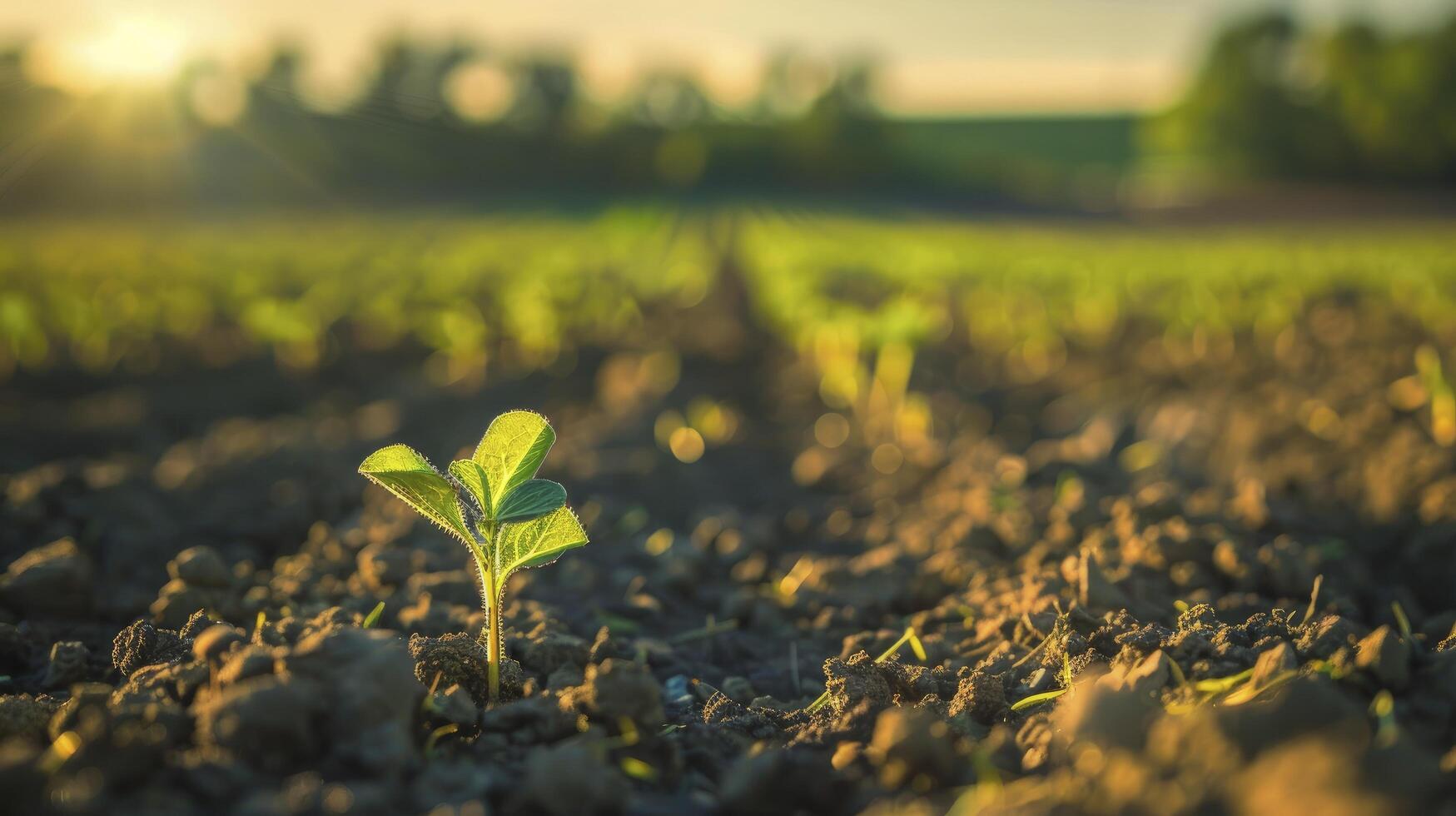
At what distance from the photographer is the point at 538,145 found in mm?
46156

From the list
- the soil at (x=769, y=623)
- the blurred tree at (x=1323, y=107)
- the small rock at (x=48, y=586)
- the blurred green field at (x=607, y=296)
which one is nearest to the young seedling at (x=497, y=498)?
the soil at (x=769, y=623)

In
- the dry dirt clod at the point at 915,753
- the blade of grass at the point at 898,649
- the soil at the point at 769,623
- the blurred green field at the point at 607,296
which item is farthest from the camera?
the blurred green field at the point at 607,296

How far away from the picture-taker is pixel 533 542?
1.53 m

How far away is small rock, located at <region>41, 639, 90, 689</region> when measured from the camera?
1715mm

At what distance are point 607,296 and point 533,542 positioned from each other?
5.89m

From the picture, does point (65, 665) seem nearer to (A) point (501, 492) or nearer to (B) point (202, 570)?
(B) point (202, 570)

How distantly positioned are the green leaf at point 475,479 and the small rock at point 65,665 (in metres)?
0.94

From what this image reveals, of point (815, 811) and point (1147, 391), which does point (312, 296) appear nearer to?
point (1147, 391)

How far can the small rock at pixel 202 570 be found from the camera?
6.58ft

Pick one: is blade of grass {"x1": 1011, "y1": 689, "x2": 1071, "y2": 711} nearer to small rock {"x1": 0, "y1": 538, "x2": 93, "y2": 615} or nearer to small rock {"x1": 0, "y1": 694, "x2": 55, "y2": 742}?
small rock {"x1": 0, "y1": 694, "x2": 55, "y2": 742}

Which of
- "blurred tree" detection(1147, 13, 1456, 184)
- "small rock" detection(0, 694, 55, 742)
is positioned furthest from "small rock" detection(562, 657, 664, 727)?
"blurred tree" detection(1147, 13, 1456, 184)

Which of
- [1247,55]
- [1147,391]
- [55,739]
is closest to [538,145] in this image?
[1247,55]

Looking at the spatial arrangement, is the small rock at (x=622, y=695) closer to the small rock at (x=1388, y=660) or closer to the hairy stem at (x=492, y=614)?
the hairy stem at (x=492, y=614)

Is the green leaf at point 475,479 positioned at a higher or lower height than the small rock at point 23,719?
higher
